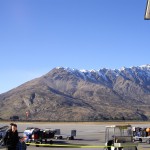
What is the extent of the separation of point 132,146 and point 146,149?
24.5 feet

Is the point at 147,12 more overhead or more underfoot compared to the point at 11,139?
more overhead

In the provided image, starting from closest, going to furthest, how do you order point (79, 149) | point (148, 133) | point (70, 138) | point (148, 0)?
point (148, 0) → point (79, 149) → point (148, 133) → point (70, 138)

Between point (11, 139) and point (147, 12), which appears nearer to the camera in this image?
point (147, 12)

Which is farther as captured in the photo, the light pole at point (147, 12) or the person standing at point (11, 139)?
the person standing at point (11, 139)

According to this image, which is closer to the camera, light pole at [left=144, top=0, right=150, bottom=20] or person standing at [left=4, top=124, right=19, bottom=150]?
light pole at [left=144, top=0, right=150, bottom=20]

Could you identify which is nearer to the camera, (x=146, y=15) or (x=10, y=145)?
(x=146, y=15)

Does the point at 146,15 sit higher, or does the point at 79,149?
the point at 146,15

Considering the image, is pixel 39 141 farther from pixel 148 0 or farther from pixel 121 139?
pixel 148 0

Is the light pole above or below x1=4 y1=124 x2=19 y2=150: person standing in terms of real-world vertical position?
above

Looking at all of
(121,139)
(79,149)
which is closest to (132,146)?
(121,139)

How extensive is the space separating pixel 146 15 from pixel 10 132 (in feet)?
25.7

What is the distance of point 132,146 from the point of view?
2036 centimetres

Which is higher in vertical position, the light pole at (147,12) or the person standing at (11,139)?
the light pole at (147,12)

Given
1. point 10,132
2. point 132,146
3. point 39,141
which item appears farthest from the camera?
point 39,141
